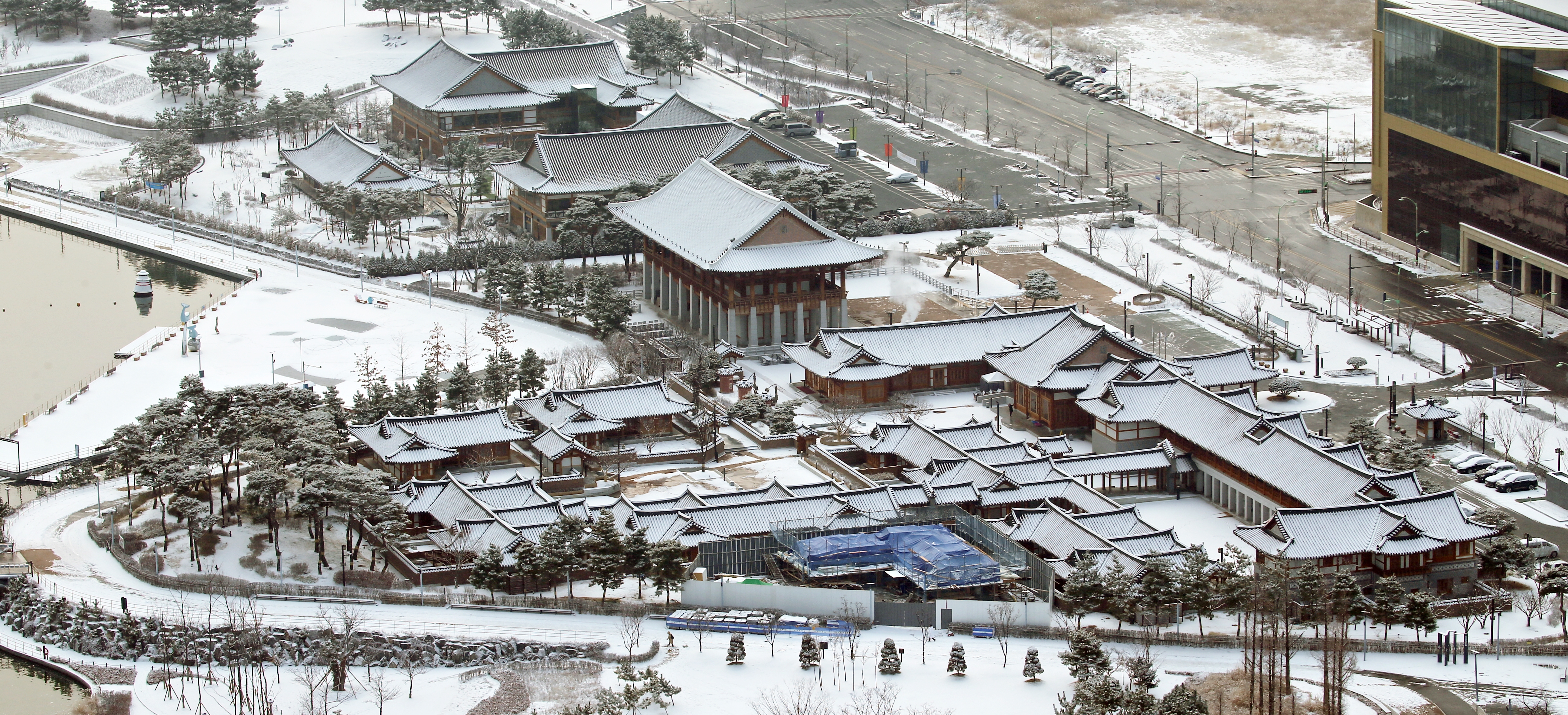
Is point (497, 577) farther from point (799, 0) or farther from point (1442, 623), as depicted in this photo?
point (799, 0)

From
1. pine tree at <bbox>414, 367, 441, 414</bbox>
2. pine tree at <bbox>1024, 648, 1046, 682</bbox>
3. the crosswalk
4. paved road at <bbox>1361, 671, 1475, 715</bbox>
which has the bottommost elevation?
paved road at <bbox>1361, 671, 1475, 715</bbox>

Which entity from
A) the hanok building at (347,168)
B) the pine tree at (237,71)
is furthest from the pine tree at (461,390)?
the pine tree at (237,71)

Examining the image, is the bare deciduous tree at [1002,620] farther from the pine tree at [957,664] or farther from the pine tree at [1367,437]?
the pine tree at [1367,437]

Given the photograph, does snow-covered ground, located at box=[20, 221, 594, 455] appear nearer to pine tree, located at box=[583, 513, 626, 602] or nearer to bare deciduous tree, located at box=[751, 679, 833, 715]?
pine tree, located at box=[583, 513, 626, 602]

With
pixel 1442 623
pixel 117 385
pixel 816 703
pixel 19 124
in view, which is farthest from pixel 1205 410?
pixel 19 124

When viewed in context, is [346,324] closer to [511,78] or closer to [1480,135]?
[511,78]

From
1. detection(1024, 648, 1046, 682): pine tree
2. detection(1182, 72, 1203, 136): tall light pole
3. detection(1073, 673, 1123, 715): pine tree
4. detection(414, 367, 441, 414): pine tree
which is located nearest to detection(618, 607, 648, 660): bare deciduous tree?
detection(1024, 648, 1046, 682): pine tree
